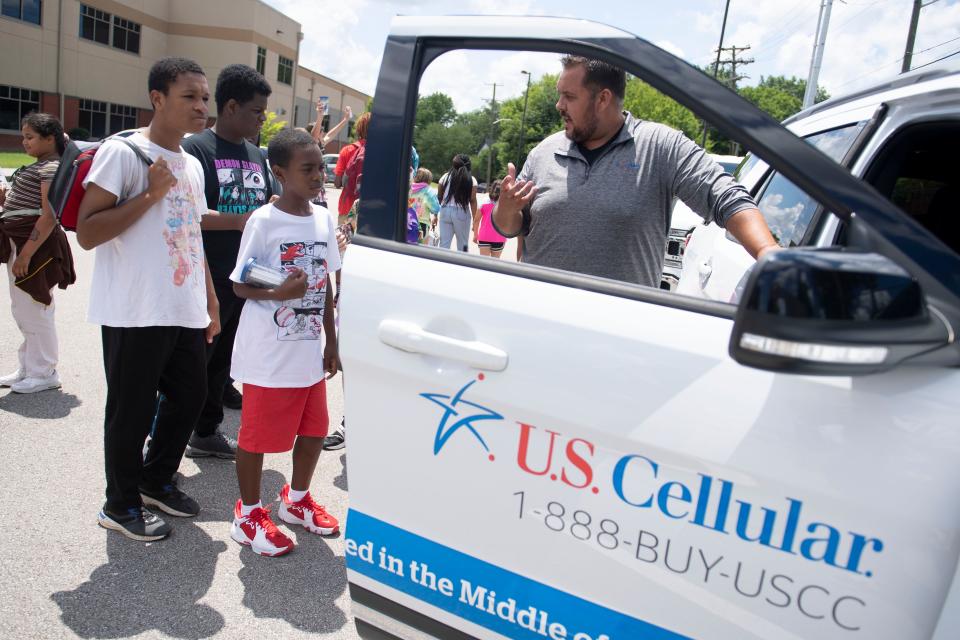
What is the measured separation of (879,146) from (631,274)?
2.61 ft

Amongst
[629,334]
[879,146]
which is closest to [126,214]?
[629,334]

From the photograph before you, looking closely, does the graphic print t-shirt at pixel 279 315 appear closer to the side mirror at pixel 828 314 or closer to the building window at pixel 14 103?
the side mirror at pixel 828 314

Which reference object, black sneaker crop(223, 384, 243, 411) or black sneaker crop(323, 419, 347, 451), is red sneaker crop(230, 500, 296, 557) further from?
black sneaker crop(223, 384, 243, 411)

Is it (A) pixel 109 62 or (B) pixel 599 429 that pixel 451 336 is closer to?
(B) pixel 599 429

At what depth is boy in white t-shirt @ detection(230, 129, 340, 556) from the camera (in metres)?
2.77

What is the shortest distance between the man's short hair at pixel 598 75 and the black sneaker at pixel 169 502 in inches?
98.5

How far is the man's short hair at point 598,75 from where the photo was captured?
218cm

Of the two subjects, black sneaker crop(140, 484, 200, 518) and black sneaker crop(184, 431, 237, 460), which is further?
black sneaker crop(184, 431, 237, 460)

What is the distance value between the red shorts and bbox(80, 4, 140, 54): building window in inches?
1481

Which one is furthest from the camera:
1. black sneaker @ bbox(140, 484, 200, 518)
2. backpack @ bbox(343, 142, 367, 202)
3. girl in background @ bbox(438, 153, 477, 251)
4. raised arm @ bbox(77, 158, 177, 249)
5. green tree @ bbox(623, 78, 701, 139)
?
girl in background @ bbox(438, 153, 477, 251)

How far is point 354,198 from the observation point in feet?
19.8

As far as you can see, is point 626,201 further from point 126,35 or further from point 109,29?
point 126,35

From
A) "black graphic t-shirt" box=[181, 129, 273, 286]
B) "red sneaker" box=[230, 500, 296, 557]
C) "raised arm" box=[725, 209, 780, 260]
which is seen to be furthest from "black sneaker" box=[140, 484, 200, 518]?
"raised arm" box=[725, 209, 780, 260]

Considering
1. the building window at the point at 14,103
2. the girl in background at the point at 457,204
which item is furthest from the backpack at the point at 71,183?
the building window at the point at 14,103
